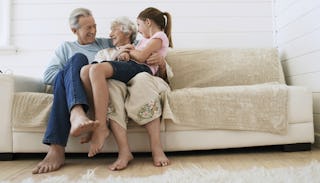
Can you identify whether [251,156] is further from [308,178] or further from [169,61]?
[169,61]

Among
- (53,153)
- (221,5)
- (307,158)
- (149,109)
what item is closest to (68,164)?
(53,153)

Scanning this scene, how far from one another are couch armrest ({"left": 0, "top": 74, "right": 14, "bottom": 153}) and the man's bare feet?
35 centimetres

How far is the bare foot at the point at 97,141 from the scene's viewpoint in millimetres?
1408

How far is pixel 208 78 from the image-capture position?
7.15 ft

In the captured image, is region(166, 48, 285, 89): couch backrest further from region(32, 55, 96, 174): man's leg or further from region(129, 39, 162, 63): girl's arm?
region(32, 55, 96, 174): man's leg

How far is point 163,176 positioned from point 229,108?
662mm

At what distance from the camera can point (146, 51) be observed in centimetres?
171

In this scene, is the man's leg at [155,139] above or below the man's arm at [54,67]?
below

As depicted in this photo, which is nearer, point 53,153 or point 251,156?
point 53,153

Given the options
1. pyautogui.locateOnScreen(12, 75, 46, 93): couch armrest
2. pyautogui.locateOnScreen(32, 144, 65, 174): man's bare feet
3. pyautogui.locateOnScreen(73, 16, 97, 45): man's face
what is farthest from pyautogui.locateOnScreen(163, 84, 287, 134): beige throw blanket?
pyautogui.locateOnScreen(12, 75, 46, 93): couch armrest

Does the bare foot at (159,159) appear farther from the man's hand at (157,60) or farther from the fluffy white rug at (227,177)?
the man's hand at (157,60)

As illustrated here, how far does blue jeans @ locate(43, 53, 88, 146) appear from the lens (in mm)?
1430

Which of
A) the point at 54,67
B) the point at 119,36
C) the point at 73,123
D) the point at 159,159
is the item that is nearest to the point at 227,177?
the point at 159,159

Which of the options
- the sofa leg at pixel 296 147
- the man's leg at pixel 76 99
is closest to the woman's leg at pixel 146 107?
the man's leg at pixel 76 99
